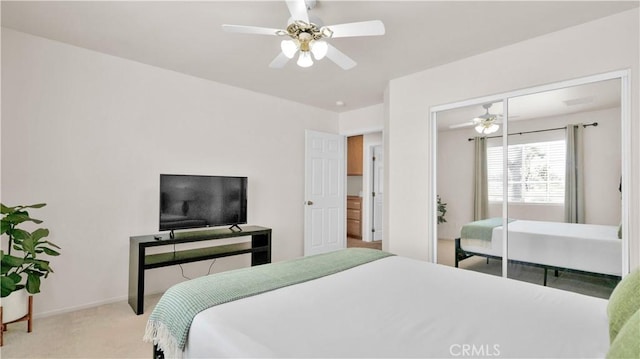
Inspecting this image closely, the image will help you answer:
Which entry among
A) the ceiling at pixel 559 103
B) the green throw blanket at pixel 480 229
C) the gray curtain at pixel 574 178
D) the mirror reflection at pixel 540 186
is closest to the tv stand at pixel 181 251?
the mirror reflection at pixel 540 186

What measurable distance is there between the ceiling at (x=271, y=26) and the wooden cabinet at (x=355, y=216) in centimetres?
351

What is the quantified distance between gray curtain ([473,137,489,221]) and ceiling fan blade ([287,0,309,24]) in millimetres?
2237

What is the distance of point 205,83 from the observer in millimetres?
3842

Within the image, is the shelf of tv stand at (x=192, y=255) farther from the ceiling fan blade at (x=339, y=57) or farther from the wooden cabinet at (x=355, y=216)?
the wooden cabinet at (x=355, y=216)

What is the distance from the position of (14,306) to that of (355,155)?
552 centimetres

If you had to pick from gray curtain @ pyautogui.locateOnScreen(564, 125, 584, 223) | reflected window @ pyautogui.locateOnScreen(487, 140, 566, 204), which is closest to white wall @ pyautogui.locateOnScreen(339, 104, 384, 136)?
reflected window @ pyautogui.locateOnScreen(487, 140, 566, 204)

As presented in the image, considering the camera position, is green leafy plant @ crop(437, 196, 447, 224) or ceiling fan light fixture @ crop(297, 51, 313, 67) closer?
ceiling fan light fixture @ crop(297, 51, 313, 67)

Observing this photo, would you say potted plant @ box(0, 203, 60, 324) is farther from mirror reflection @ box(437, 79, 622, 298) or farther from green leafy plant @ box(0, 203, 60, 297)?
mirror reflection @ box(437, 79, 622, 298)

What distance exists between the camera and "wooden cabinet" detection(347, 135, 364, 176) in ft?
21.9

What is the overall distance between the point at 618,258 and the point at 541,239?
0.52 m

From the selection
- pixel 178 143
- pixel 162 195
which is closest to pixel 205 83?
pixel 178 143

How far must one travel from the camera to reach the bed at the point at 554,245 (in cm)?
247

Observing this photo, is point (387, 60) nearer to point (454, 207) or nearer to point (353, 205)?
point (454, 207)

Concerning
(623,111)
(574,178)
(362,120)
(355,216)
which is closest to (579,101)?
(623,111)
